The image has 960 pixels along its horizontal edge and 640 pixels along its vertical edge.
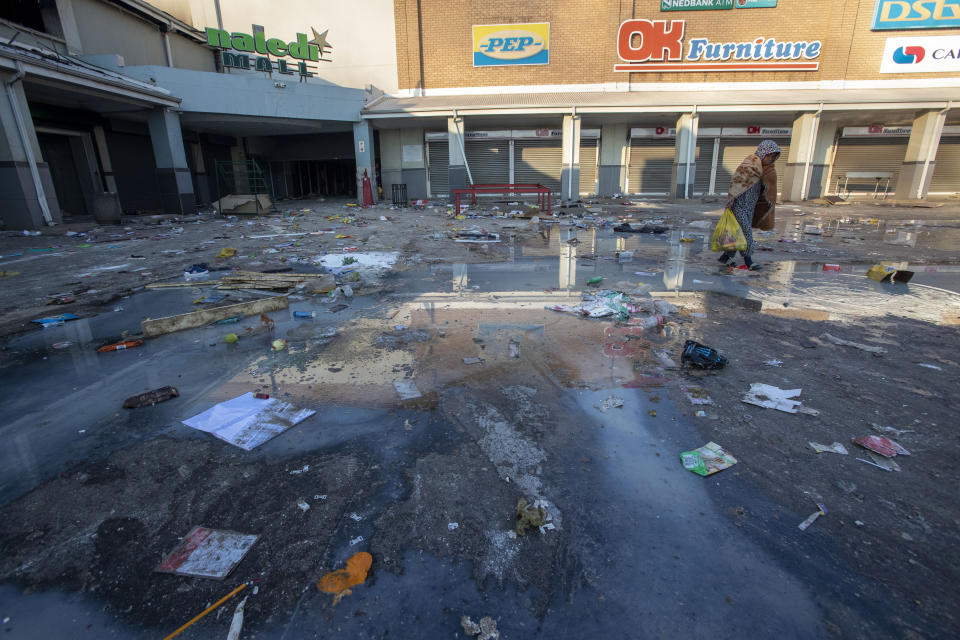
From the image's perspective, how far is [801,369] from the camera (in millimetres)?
3346

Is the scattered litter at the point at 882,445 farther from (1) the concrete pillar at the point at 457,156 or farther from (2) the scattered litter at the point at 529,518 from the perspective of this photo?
(1) the concrete pillar at the point at 457,156

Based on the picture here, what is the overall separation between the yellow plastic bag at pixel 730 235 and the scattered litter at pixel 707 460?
5.05m

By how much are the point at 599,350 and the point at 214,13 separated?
26.4 m

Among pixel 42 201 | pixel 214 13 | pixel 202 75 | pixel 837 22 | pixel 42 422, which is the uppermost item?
pixel 214 13

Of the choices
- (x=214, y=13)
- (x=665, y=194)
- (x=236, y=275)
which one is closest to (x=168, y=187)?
(x=214, y=13)

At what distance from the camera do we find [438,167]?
71.3 ft

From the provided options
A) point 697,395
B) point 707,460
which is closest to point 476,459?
point 707,460

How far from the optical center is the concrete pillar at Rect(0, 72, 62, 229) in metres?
10.7

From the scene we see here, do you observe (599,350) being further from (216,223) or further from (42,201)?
(42,201)

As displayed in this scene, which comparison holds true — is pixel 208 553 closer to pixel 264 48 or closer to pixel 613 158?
pixel 264 48

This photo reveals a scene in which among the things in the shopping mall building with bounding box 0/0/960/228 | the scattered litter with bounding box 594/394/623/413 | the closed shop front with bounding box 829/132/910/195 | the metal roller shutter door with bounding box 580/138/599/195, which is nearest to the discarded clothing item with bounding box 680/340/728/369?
the scattered litter with bounding box 594/394/623/413

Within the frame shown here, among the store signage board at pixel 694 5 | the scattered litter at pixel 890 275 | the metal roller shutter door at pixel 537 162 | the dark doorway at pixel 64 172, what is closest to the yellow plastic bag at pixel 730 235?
→ the scattered litter at pixel 890 275

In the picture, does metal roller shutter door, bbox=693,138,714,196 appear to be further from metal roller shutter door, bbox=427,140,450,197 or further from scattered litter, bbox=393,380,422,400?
scattered litter, bbox=393,380,422,400

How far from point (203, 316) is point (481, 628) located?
4.09m
